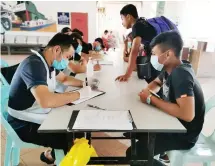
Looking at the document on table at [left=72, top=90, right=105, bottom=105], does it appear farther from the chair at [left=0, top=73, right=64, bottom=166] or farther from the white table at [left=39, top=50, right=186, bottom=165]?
the chair at [left=0, top=73, right=64, bottom=166]

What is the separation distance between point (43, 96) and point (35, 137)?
1.10 feet

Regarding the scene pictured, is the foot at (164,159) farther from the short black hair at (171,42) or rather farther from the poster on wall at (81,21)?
the poster on wall at (81,21)

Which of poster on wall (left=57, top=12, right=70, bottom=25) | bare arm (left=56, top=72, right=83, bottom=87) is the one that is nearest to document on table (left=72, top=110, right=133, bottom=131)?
bare arm (left=56, top=72, right=83, bottom=87)

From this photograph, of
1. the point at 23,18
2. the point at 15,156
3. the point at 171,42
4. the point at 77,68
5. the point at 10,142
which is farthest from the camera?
the point at 23,18

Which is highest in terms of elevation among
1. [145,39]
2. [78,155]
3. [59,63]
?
[145,39]

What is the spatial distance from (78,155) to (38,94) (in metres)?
0.41

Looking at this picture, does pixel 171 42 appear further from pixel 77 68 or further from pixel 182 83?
pixel 77 68

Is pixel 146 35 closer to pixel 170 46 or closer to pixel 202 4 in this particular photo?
pixel 170 46

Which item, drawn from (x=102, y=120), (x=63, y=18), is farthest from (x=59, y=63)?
(x=63, y=18)

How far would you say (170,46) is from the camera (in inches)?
49.6

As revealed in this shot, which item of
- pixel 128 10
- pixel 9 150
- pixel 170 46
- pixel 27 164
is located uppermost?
pixel 128 10

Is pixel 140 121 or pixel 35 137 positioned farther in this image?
pixel 35 137

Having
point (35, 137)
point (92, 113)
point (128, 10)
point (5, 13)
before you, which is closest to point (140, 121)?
point (92, 113)

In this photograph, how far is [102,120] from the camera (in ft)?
3.25
